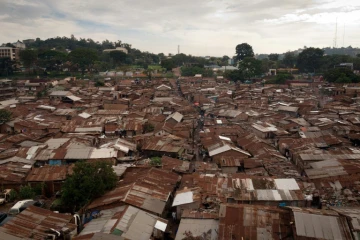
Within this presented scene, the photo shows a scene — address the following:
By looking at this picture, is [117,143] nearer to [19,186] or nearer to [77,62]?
[19,186]

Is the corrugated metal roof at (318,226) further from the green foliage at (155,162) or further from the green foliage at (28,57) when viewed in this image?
the green foliage at (28,57)

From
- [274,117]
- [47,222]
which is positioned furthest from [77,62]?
[47,222]

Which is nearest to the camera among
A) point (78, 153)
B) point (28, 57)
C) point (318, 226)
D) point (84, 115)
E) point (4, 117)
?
point (318, 226)

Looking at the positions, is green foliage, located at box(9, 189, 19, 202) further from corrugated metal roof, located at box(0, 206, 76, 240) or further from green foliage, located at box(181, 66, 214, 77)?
green foliage, located at box(181, 66, 214, 77)

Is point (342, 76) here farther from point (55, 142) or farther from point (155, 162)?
point (55, 142)


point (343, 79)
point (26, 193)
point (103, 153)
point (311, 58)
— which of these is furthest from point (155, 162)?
point (311, 58)
